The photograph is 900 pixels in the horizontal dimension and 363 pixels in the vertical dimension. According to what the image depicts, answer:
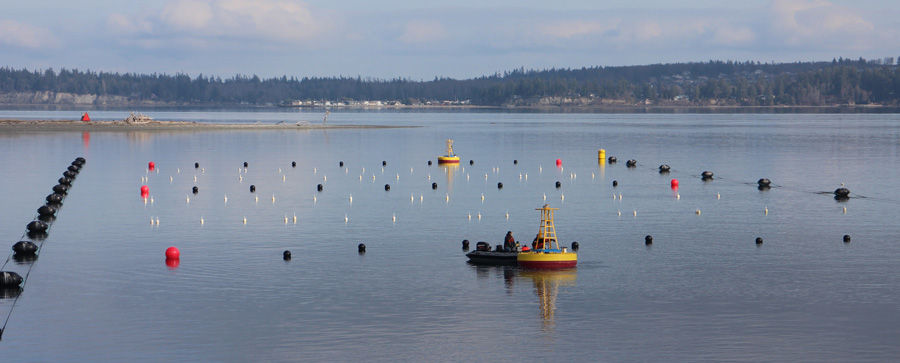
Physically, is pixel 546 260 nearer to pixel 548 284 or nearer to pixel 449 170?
pixel 548 284

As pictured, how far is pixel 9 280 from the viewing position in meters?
54.8

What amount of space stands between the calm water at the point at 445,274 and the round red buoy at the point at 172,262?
1.65 feet

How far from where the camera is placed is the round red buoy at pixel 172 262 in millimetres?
62888

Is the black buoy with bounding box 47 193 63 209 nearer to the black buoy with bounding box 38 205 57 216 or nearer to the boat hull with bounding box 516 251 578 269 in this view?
the black buoy with bounding box 38 205 57 216

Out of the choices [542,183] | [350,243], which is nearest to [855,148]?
[542,183]

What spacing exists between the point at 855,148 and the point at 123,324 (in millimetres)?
166334

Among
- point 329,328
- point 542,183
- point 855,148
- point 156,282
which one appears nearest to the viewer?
point 329,328

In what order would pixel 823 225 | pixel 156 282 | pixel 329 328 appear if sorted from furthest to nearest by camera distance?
pixel 823 225, pixel 156 282, pixel 329 328

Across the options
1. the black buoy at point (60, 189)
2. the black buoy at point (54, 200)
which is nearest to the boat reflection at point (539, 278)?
the black buoy at point (54, 200)

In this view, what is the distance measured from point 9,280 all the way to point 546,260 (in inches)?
1142

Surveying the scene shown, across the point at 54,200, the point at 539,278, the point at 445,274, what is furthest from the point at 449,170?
the point at 539,278

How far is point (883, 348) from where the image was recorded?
1740 inches

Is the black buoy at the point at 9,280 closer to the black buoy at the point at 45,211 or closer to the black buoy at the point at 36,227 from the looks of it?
the black buoy at the point at 36,227

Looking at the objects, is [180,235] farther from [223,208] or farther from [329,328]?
[329,328]
